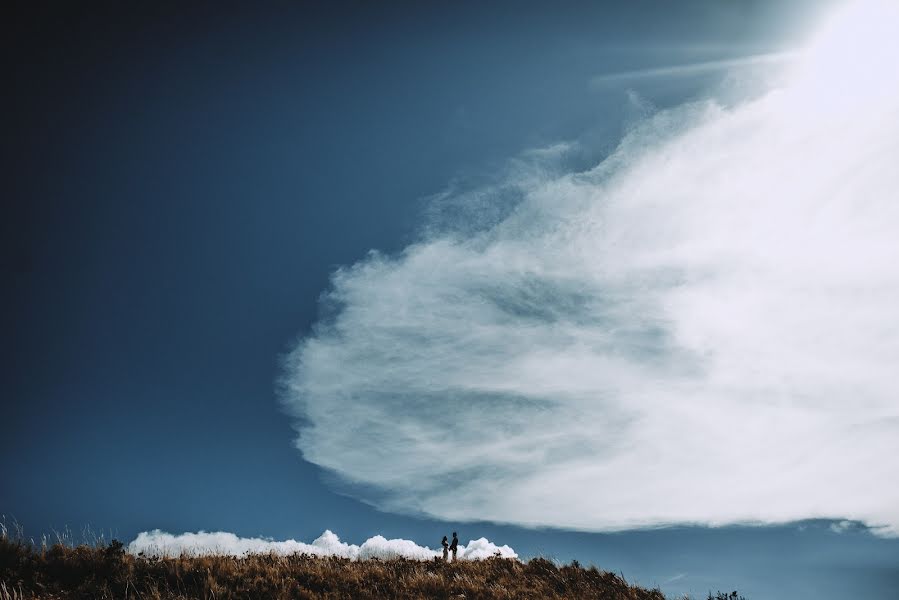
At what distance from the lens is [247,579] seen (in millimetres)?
13492

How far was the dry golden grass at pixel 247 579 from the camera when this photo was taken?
12.2m

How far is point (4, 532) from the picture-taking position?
1359 centimetres

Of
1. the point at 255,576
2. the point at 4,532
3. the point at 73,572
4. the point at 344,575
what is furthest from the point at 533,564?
the point at 4,532

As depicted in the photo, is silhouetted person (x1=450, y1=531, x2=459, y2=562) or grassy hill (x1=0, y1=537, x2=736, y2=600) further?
silhouetted person (x1=450, y1=531, x2=459, y2=562)

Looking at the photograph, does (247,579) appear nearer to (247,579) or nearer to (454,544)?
(247,579)

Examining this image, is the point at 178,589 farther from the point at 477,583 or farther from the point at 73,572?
the point at 477,583

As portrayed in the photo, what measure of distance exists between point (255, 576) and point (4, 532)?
6677 millimetres

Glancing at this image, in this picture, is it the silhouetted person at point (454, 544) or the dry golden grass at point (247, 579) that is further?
the silhouetted person at point (454, 544)

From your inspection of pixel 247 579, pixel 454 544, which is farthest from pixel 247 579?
pixel 454 544

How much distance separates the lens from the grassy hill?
1220 cm

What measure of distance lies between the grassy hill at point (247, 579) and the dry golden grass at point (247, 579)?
0.02 meters

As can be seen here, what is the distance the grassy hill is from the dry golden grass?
0.02 metres

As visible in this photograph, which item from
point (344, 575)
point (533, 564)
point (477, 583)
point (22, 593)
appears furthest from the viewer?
point (533, 564)

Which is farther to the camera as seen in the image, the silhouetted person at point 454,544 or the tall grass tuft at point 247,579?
the silhouetted person at point 454,544
